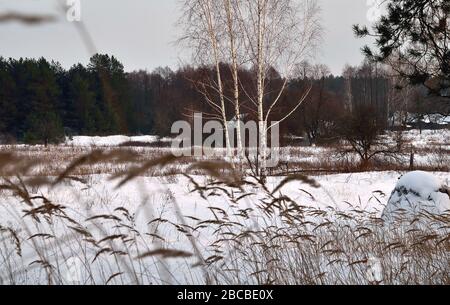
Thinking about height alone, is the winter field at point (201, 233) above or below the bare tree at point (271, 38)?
below

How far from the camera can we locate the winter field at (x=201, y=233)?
150 cm

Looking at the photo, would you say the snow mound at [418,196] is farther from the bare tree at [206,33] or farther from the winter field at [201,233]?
the bare tree at [206,33]

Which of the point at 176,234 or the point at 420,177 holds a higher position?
the point at 420,177

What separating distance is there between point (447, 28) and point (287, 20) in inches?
181

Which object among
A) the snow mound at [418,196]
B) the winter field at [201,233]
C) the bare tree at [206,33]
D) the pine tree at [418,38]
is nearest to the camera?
the winter field at [201,233]

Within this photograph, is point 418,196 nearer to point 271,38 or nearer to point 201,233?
point 201,233

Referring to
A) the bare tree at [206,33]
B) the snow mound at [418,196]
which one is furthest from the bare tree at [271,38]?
the snow mound at [418,196]

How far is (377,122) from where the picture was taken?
1532 cm

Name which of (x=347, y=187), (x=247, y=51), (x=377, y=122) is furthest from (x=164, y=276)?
(x=377, y=122)

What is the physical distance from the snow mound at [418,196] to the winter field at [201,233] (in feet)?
0.15

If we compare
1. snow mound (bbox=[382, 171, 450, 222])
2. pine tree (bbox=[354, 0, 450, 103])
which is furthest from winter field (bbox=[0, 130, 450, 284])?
pine tree (bbox=[354, 0, 450, 103])

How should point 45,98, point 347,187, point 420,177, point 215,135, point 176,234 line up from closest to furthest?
point 176,234, point 420,177, point 347,187, point 215,135, point 45,98
